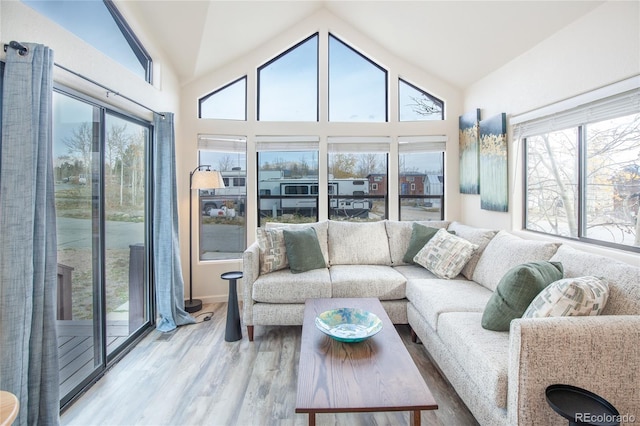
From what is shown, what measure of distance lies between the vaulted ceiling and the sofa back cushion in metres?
1.76

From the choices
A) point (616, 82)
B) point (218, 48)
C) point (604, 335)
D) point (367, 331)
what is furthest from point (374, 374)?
point (218, 48)

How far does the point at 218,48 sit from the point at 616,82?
11.3 ft

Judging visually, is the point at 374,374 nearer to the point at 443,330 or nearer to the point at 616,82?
the point at 443,330

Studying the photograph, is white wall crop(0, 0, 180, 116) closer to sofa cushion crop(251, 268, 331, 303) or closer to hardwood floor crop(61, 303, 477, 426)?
sofa cushion crop(251, 268, 331, 303)

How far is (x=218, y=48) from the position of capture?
3.55 m

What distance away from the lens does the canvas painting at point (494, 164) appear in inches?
129

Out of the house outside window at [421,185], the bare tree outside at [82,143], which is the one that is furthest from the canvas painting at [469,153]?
the bare tree outside at [82,143]

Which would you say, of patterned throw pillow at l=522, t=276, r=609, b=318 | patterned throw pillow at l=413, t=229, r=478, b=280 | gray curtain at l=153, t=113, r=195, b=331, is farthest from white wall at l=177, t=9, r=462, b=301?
patterned throw pillow at l=522, t=276, r=609, b=318

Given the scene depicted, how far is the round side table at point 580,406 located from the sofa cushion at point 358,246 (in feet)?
7.36

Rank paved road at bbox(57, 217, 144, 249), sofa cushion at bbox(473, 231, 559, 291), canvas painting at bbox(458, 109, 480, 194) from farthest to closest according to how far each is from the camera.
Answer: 1. canvas painting at bbox(458, 109, 480, 194)
2. sofa cushion at bbox(473, 231, 559, 291)
3. paved road at bbox(57, 217, 144, 249)

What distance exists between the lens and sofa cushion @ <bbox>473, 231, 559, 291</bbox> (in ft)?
7.79

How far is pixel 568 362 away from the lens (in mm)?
1399

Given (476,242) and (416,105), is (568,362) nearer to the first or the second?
(476,242)

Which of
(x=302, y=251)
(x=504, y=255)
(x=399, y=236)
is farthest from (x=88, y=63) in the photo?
(x=504, y=255)
